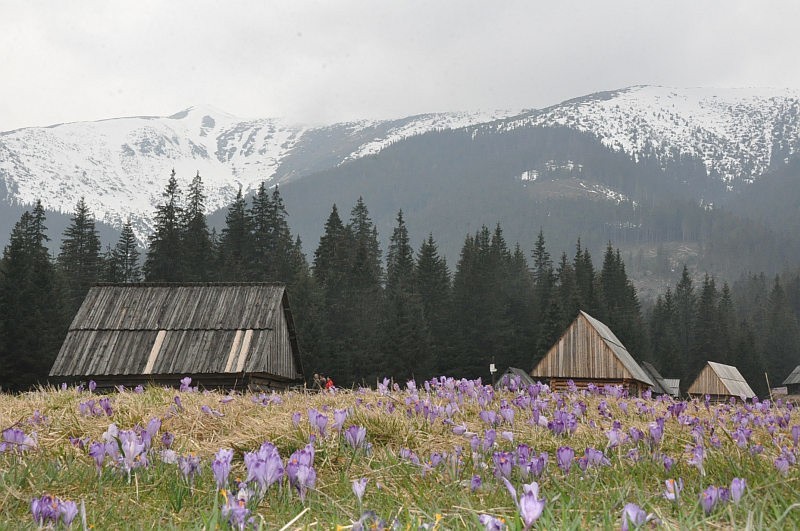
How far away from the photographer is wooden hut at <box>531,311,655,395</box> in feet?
127

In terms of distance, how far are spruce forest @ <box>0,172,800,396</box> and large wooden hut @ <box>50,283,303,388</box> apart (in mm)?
25088

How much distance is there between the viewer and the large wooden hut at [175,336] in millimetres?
25359

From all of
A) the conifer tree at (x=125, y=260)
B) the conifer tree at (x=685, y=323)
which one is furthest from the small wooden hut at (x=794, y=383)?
the conifer tree at (x=125, y=260)

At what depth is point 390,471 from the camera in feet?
15.2

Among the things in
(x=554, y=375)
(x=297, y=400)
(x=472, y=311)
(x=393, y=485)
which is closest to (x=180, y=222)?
(x=472, y=311)

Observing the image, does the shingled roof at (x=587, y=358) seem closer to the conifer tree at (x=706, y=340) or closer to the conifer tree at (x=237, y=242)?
the conifer tree at (x=237, y=242)

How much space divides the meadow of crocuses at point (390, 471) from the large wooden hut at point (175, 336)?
18374 millimetres

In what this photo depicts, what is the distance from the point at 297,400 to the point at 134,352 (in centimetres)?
1905

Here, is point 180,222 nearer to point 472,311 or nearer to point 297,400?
point 472,311

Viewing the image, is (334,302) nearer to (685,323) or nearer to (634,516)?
(634,516)

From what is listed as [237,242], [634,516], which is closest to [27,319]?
[237,242]

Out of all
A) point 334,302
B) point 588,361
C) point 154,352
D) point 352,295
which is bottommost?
point 334,302

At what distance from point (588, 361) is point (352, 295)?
125 feet

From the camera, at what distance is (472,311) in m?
79.9
